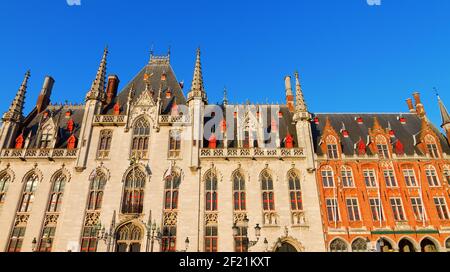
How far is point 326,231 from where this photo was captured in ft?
88.6

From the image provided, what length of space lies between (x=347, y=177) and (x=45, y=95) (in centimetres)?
3876

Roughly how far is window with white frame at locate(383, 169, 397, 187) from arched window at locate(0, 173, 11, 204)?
38572 mm

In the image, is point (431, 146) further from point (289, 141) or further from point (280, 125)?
point (280, 125)

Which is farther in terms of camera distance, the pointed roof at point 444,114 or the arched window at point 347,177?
the pointed roof at point 444,114

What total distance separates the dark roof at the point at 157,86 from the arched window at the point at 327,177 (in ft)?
58.9

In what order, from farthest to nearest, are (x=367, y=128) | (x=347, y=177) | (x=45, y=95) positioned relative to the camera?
(x=45, y=95), (x=367, y=128), (x=347, y=177)

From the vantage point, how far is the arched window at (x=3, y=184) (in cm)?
2873

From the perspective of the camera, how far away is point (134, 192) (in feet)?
93.8

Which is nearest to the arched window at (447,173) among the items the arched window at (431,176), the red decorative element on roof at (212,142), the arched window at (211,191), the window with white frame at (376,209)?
the arched window at (431,176)

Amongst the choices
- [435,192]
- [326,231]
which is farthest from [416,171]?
[326,231]

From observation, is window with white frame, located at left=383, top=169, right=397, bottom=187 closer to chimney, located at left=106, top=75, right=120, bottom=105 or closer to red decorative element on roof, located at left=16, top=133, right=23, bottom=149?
chimney, located at left=106, top=75, right=120, bottom=105

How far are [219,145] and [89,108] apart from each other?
15.6m

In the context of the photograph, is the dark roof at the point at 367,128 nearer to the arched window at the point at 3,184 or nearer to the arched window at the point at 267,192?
the arched window at the point at 267,192

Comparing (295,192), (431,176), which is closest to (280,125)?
(295,192)
